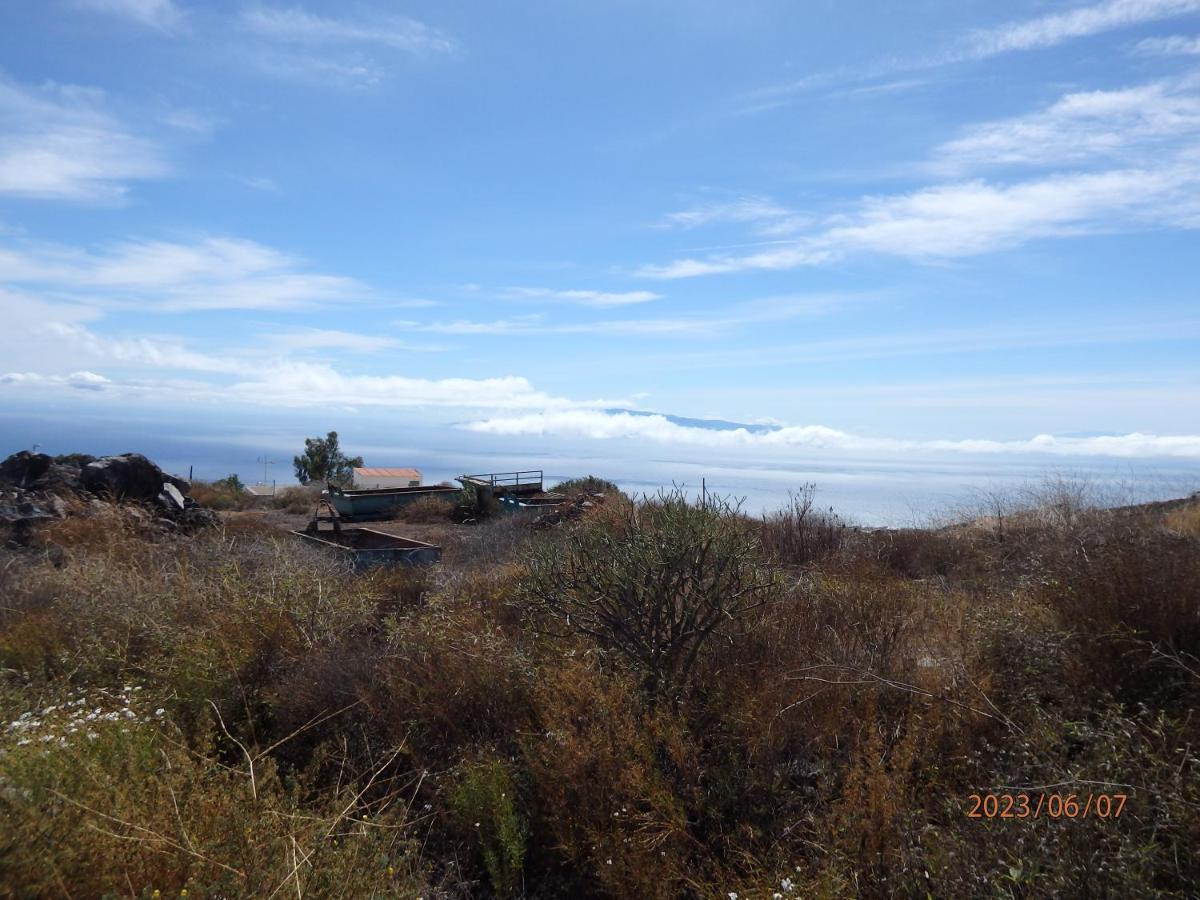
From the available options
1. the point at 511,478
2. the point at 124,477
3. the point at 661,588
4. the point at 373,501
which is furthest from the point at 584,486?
the point at 661,588

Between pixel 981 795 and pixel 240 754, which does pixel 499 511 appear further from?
pixel 981 795

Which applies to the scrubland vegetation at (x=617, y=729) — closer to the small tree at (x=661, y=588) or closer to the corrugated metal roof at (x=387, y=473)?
the small tree at (x=661, y=588)

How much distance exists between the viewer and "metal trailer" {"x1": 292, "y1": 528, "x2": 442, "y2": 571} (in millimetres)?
11672

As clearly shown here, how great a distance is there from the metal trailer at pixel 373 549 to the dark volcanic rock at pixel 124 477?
4.30m

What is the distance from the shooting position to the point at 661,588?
5957 mm

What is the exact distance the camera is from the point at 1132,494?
15.0m

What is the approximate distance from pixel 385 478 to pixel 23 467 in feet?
42.7

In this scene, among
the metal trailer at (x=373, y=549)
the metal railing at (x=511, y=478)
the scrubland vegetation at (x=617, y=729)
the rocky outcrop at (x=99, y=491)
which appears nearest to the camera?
the scrubland vegetation at (x=617, y=729)

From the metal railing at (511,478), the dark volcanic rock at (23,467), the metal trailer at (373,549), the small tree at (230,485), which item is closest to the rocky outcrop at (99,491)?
the dark volcanic rock at (23,467)

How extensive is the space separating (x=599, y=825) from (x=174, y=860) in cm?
210

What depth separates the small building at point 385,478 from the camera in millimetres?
28447

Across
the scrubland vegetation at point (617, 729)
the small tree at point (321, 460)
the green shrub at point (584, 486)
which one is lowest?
the scrubland vegetation at point (617, 729)
